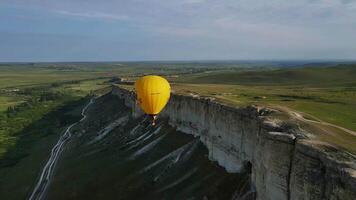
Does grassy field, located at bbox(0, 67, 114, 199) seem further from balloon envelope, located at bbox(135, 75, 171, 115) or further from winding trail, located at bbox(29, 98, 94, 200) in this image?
balloon envelope, located at bbox(135, 75, 171, 115)

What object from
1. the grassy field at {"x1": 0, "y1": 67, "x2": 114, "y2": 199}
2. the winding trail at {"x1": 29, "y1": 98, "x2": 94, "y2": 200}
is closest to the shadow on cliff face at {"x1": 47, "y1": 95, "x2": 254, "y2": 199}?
the winding trail at {"x1": 29, "y1": 98, "x2": 94, "y2": 200}

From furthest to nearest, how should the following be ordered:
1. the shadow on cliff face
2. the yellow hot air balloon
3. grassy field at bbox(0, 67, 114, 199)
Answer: grassy field at bbox(0, 67, 114, 199) < the yellow hot air balloon < the shadow on cliff face

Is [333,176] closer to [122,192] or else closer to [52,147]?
[122,192]

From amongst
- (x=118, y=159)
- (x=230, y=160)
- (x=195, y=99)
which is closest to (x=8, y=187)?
(x=118, y=159)

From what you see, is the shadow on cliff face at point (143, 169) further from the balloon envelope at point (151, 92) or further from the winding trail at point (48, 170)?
the balloon envelope at point (151, 92)

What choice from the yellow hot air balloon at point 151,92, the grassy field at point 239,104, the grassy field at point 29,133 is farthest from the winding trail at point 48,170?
the yellow hot air balloon at point 151,92

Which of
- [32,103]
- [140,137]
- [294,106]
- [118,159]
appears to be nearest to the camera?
[294,106]
